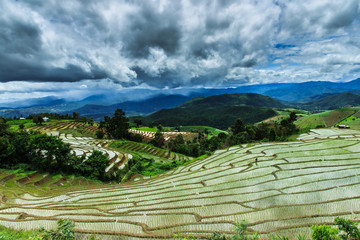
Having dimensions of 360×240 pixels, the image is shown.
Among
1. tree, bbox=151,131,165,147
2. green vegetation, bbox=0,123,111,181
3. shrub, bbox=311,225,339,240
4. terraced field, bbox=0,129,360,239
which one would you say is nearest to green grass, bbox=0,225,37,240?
terraced field, bbox=0,129,360,239

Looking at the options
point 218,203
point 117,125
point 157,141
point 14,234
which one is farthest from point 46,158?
point 157,141

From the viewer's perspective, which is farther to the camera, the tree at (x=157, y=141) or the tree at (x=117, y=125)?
the tree at (x=157, y=141)

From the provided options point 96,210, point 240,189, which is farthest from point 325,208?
point 96,210

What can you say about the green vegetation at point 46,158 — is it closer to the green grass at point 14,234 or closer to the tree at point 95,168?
the tree at point 95,168

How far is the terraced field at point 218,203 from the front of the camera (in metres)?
17.4

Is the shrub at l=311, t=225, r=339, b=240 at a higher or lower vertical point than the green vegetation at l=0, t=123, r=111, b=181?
higher

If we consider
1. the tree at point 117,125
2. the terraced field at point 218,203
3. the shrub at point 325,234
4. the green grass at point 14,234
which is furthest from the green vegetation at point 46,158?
the tree at point 117,125

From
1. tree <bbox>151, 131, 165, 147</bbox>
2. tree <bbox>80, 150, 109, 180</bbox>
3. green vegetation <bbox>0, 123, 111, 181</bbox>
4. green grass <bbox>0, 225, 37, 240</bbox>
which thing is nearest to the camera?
green grass <bbox>0, 225, 37, 240</bbox>

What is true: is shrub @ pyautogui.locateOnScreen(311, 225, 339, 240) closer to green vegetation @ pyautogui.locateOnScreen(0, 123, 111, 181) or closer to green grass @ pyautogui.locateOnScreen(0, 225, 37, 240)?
green grass @ pyautogui.locateOnScreen(0, 225, 37, 240)

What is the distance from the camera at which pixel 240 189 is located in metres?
26.3

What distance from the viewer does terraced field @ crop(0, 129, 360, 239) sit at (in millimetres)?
17438

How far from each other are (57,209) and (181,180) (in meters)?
20.1

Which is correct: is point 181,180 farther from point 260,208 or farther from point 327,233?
point 327,233

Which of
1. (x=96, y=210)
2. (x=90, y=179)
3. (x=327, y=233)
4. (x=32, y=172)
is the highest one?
(x=327, y=233)
